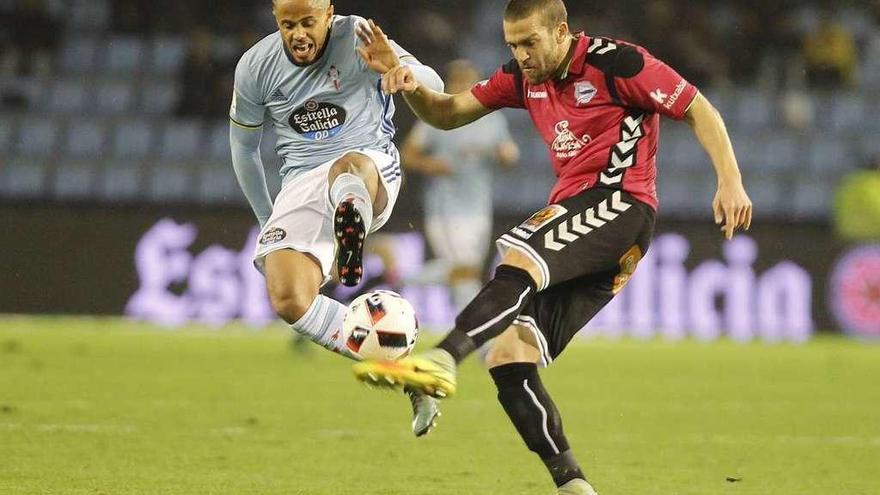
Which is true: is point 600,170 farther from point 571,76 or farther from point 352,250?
point 352,250

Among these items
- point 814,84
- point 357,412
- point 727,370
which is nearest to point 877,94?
point 814,84

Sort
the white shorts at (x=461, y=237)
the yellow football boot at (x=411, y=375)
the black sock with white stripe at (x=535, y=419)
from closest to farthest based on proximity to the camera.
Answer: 1. the yellow football boot at (x=411, y=375)
2. the black sock with white stripe at (x=535, y=419)
3. the white shorts at (x=461, y=237)

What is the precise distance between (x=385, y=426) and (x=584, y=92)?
2.83 meters

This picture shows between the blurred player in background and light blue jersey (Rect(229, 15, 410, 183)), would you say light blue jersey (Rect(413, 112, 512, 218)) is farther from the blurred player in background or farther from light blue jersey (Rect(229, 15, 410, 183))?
light blue jersey (Rect(229, 15, 410, 183))

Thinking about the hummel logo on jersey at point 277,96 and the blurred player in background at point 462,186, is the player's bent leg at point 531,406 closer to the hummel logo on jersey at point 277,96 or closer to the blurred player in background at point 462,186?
the hummel logo on jersey at point 277,96

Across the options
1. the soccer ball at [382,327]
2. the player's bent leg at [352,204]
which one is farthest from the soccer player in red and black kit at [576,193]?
the player's bent leg at [352,204]

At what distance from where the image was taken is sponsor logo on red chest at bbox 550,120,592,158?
496 cm

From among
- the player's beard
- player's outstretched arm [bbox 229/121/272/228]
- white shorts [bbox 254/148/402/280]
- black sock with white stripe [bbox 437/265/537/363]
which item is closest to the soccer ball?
black sock with white stripe [bbox 437/265/537/363]

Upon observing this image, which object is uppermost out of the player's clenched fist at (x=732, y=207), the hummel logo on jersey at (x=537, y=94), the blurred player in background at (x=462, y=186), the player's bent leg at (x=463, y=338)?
the hummel logo on jersey at (x=537, y=94)

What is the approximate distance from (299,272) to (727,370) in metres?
5.47

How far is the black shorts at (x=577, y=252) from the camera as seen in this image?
15.3 ft

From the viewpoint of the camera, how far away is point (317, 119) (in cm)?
633

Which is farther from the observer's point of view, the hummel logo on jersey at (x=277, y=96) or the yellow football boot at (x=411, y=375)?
the hummel logo on jersey at (x=277, y=96)

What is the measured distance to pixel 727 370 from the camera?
10.8 metres
